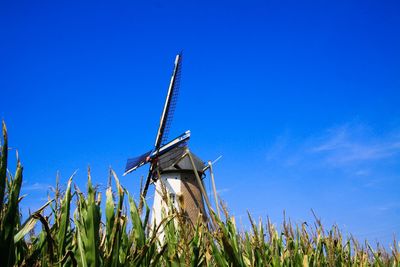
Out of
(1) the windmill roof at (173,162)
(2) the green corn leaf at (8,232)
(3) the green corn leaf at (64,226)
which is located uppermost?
(1) the windmill roof at (173,162)

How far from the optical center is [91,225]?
147 cm

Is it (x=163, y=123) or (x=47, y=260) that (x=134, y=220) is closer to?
(x=47, y=260)

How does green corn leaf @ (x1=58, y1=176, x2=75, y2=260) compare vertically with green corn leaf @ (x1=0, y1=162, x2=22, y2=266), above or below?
above

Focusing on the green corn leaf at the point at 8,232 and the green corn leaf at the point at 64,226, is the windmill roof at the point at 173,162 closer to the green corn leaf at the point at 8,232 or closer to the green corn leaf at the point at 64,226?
the green corn leaf at the point at 64,226

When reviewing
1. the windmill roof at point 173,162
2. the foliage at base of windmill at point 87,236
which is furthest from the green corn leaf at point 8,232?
the windmill roof at point 173,162

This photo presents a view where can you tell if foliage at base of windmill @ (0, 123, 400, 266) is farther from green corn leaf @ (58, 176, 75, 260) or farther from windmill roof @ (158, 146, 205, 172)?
windmill roof @ (158, 146, 205, 172)

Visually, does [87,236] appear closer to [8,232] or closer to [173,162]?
[8,232]

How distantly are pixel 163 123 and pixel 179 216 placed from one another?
25397 mm

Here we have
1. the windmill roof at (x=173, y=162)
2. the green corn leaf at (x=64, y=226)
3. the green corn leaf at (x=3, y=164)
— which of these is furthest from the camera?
the windmill roof at (x=173, y=162)

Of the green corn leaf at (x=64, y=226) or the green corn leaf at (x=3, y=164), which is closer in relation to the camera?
the green corn leaf at (x=3, y=164)

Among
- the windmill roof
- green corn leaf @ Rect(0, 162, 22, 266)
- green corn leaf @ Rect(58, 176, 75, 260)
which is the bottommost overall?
green corn leaf @ Rect(0, 162, 22, 266)

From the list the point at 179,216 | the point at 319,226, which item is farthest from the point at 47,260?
the point at 319,226

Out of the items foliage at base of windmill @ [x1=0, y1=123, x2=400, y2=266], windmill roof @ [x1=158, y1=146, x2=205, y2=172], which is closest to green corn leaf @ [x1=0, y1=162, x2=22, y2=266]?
foliage at base of windmill @ [x1=0, y1=123, x2=400, y2=266]

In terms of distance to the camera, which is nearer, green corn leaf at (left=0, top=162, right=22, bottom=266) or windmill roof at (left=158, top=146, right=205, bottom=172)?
green corn leaf at (left=0, top=162, right=22, bottom=266)
